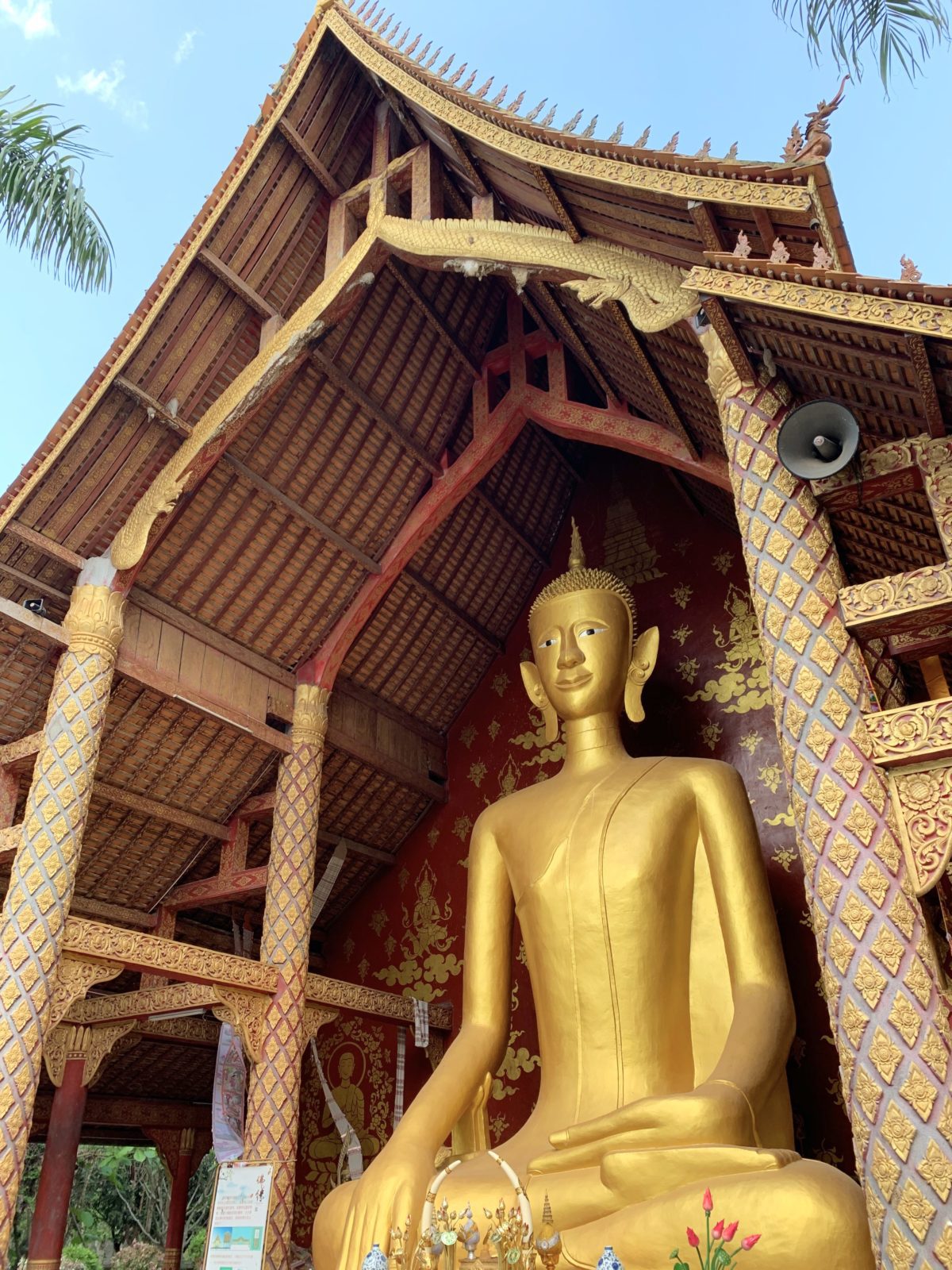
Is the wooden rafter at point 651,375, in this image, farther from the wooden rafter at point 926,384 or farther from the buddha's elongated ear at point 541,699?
the wooden rafter at point 926,384

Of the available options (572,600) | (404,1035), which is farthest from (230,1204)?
(572,600)

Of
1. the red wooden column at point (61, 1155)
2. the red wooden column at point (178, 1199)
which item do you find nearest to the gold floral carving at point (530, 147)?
the red wooden column at point (61, 1155)

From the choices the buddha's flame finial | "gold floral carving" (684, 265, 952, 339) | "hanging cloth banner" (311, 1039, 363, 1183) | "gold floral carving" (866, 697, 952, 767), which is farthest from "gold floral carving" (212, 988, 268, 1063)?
"gold floral carving" (684, 265, 952, 339)

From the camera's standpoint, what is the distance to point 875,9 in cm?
408

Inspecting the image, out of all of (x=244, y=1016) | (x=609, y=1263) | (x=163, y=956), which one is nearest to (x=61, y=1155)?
(x=244, y=1016)

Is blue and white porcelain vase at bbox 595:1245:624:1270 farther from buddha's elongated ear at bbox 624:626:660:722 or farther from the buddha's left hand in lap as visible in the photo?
buddha's elongated ear at bbox 624:626:660:722

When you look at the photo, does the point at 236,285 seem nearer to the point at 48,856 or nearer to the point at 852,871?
the point at 48,856

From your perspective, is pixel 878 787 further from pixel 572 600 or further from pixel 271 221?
pixel 271 221

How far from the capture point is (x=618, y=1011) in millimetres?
5039

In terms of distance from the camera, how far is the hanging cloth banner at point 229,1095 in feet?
21.5

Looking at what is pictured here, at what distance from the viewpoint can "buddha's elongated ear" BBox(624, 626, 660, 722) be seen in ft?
20.1

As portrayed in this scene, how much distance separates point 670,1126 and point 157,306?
4.63 meters

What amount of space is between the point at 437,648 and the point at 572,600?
2.24 m

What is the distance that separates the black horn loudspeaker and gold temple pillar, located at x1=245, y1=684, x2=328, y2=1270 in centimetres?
416
